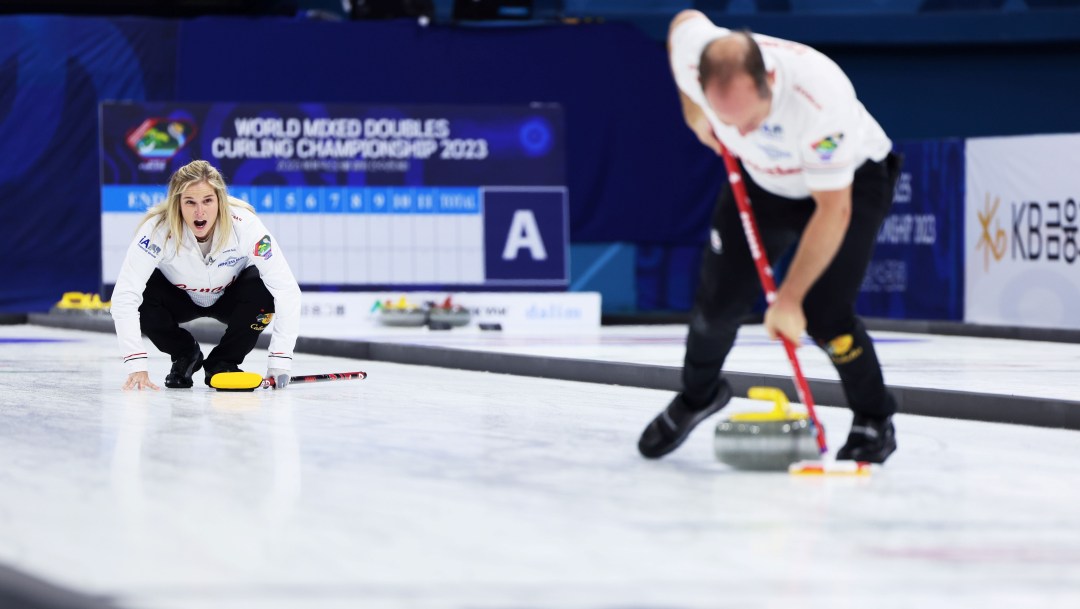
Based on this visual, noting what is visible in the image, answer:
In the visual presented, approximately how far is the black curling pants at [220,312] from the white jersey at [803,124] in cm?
244

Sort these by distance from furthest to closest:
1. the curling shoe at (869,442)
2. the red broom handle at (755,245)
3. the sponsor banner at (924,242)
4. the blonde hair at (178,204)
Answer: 1. the sponsor banner at (924,242)
2. the blonde hair at (178,204)
3. the curling shoe at (869,442)
4. the red broom handle at (755,245)

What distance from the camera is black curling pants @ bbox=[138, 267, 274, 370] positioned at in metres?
5.42

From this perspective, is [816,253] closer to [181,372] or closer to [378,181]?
[181,372]

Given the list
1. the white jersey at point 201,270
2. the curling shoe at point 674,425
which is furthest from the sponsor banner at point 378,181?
the curling shoe at point 674,425

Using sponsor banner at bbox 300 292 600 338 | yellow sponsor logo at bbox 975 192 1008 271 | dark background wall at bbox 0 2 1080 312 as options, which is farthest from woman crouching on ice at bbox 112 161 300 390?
dark background wall at bbox 0 2 1080 312

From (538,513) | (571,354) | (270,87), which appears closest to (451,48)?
(270,87)

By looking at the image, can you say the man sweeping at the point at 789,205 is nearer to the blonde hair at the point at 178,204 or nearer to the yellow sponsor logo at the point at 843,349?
the yellow sponsor logo at the point at 843,349

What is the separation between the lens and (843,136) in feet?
10.4

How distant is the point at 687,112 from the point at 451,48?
875 centimetres

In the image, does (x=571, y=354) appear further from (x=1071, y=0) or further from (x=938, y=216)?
(x=1071, y=0)

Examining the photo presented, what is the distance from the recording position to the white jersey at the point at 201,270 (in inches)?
204

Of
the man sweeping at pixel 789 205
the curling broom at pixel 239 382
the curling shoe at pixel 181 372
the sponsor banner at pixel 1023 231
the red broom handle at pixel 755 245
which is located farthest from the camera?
the sponsor banner at pixel 1023 231

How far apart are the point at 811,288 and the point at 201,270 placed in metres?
2.46

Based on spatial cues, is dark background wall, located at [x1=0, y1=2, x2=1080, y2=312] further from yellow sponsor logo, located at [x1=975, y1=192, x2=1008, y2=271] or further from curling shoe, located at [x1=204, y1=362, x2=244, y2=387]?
curling shoe, located at [x1=204, y1=362, x2=244, y2=387]
